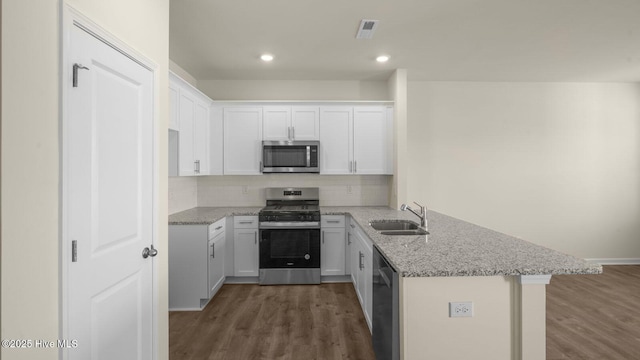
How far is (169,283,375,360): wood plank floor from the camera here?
2.41 metres

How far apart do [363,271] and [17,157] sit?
2516 millimetres

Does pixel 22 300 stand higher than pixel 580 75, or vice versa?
pixel 580 75

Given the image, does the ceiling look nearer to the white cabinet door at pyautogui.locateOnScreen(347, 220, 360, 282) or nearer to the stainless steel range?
the stainless steel range

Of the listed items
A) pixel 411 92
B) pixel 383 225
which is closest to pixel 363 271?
pixel 383 225

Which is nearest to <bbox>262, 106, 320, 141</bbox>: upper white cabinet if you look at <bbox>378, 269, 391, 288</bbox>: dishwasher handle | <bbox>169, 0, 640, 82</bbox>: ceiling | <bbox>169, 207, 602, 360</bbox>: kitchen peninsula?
<bbox>169, 0, 640, 82</bbox>: ceiling

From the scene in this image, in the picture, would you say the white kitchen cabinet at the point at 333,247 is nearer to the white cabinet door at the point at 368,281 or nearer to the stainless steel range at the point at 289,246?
the stainless steel range at the point at 289,246

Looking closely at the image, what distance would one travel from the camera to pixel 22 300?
100 centimetres

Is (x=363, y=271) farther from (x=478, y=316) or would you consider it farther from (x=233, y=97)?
(x=233, y=97)

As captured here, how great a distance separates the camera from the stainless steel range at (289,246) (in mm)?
3789

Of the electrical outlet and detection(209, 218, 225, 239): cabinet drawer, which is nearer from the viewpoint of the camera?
the electrical outlet

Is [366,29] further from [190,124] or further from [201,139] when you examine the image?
[201,139]

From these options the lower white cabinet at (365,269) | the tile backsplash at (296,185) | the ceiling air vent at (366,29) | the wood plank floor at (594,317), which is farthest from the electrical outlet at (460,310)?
the tile backsplash at (296,185)

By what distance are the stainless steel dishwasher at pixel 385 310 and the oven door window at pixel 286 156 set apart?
213 centimetres

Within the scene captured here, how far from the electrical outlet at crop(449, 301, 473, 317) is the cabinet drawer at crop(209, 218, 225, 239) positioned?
247cm
